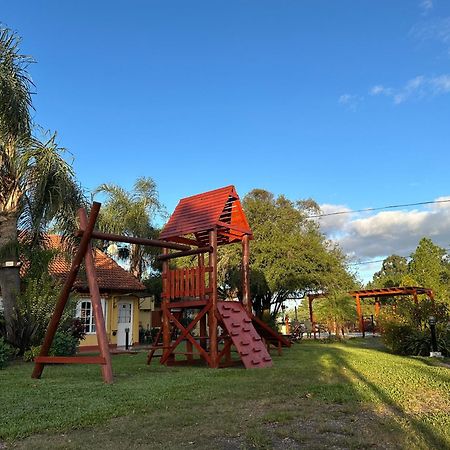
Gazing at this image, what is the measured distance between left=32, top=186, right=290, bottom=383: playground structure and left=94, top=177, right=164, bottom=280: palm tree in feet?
49.4

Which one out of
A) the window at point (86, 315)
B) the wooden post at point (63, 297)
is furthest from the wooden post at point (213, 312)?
the window at point (86, 315)

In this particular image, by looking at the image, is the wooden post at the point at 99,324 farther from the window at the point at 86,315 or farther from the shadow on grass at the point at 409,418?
the window at the point at 86,315

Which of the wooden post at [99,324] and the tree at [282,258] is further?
the tree at [282,258]

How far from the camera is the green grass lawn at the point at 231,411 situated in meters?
4.15

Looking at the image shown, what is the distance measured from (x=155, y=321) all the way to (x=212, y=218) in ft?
11.7

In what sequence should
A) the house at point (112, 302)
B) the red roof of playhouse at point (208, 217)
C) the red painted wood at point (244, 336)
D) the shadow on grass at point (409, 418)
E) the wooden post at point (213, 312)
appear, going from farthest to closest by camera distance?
1. the house at point (112, 302)
2. the red roof of playhouse at point (208, 217)
3. the wooden post at point (213, 312)
4. the red painted wood at point (244, 336)
5. the shadow on grass at point (409, 418)

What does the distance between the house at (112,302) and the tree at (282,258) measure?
18.1 ft

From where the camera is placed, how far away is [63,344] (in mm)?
13484

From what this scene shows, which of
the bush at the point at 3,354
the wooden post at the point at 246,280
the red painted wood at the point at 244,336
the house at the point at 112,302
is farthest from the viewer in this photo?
the house at the point at 112,302

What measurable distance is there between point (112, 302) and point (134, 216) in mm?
8326

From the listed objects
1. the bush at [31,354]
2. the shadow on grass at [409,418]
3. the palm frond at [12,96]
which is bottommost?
the shadow on grass at [409,418]

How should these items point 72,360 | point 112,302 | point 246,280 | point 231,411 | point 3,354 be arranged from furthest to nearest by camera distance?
point 112,302
point 246,280
point 3,354
point 72,360
point 231,411

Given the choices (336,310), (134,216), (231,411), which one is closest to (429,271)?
(336,310)

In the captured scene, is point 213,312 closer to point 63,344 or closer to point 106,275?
point 63,344
